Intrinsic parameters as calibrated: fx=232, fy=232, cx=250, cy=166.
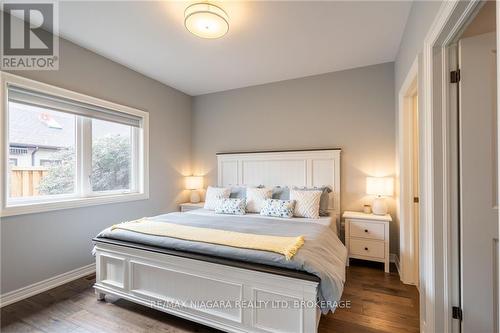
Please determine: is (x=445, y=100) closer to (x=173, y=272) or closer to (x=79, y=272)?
(x=173, y=272)

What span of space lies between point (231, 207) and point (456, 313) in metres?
2.30

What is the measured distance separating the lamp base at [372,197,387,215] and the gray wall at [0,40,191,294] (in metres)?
3.12

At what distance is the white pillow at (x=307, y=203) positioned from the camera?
285 centimetres

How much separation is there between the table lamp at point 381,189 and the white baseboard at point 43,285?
11.7 feet

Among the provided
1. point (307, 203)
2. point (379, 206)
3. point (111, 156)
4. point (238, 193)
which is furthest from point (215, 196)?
point (379, 206)

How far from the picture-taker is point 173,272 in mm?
1848

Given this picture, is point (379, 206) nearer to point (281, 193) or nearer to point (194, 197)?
point (281, 193)

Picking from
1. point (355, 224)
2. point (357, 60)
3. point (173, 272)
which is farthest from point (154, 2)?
point (355, 224)

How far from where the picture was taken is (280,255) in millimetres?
1550

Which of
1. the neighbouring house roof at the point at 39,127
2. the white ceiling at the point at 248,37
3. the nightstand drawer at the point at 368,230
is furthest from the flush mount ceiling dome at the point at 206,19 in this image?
the nightstand drawer at the point at 368,230

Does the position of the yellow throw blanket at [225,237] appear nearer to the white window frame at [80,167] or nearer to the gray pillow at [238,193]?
the white window frame at [80,167]

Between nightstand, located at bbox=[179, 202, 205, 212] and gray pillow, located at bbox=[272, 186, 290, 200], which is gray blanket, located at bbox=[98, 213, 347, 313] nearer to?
gray pillow, located at bbox=[272, 186, 290, 200]

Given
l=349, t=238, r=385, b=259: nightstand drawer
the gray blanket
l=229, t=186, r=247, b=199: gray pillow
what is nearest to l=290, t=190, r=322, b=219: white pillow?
the gray blanket

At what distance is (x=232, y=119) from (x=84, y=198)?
2.47 m
